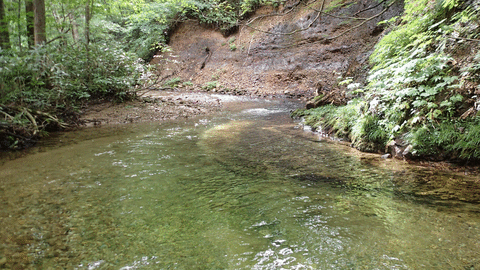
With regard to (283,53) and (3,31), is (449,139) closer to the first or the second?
(3,31)

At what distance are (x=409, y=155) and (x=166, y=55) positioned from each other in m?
25.2

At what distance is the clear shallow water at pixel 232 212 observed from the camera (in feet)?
6.62

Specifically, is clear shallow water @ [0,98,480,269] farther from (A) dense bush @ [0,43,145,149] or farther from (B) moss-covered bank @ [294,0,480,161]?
(A) dense bush @ [0,43,145,149]

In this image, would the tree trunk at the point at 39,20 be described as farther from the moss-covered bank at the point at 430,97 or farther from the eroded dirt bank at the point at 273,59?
the moss-covered bank at the point at 430,97

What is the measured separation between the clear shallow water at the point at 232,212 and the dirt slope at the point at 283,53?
10.7m

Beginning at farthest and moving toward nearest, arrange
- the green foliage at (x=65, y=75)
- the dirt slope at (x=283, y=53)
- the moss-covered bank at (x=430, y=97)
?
the dirt slope at (x=283, y=53) < the green foliage at (x=65, y=75) < the moss-covered bank at (x=430, y=97)

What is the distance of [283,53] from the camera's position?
19219 mm

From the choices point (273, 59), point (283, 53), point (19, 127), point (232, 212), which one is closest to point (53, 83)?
point (19, 127)

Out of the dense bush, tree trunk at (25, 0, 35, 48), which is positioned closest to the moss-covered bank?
the dense bush

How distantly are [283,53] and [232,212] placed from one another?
18055 mm

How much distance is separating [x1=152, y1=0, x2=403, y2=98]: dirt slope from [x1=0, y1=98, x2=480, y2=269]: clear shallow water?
10678 mm

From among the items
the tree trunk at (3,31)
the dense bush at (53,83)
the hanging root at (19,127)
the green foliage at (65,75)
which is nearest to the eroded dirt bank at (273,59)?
the green foliage at (65,75)

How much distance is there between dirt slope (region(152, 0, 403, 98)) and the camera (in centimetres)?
1611

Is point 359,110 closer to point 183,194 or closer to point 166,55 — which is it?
point 183,194
